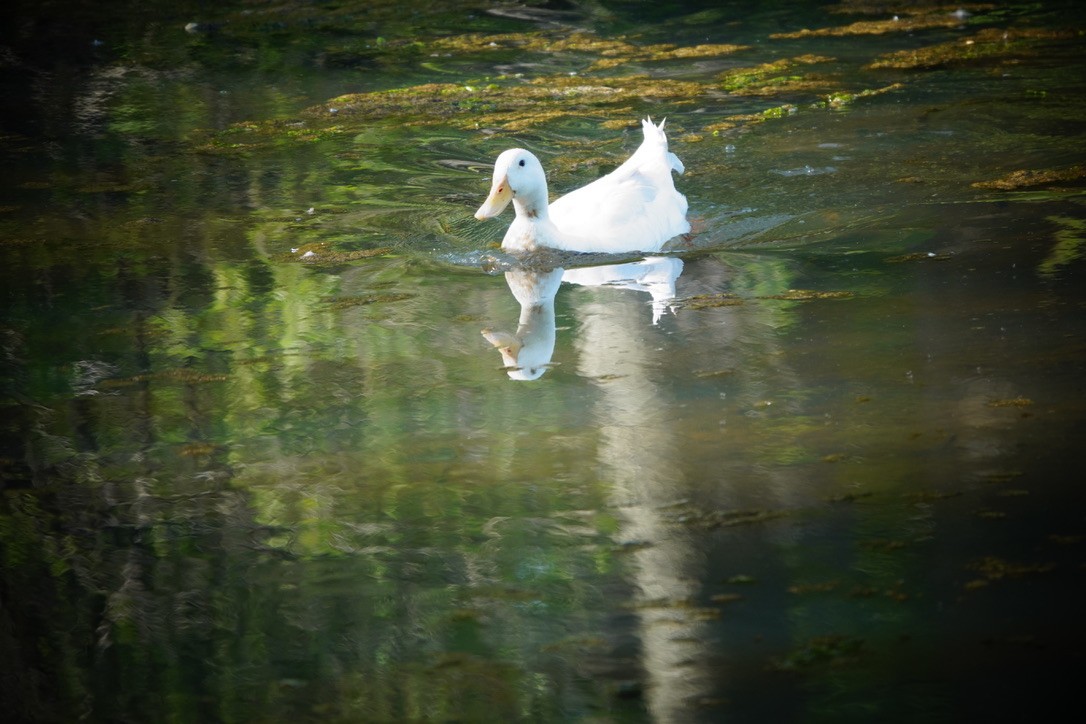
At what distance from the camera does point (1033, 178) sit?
7840 mm

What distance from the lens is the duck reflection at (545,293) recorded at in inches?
213

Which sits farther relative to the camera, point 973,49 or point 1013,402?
point 973,49

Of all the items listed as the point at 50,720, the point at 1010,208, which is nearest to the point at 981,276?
the point at 1010,208

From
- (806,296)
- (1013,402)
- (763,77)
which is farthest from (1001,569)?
(763,77)

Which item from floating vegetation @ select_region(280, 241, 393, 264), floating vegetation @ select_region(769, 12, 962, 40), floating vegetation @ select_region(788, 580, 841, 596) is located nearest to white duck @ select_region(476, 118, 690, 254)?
floating vegetation @ select_region(280, 241, 393, 264)

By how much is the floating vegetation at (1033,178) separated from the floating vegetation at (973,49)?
10.8ft

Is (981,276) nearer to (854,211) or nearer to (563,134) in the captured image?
(854,211)

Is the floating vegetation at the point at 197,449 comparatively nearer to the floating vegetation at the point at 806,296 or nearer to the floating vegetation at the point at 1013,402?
the floating vegetation at the point at 806,296

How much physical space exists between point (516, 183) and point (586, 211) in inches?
19.4

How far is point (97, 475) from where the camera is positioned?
450 centimetres

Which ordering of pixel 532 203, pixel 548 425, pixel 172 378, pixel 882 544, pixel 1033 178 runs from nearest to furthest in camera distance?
pixel 882 544, pixel 548 425, pixel 172 378, pixel 532 203, pixel 1033 178

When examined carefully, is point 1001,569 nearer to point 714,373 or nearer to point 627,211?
point 714,373

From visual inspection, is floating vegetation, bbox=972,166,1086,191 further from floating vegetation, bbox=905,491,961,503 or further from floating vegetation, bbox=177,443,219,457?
floating vegetation, bbox=177,443,219,457

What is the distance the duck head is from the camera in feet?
22.3
